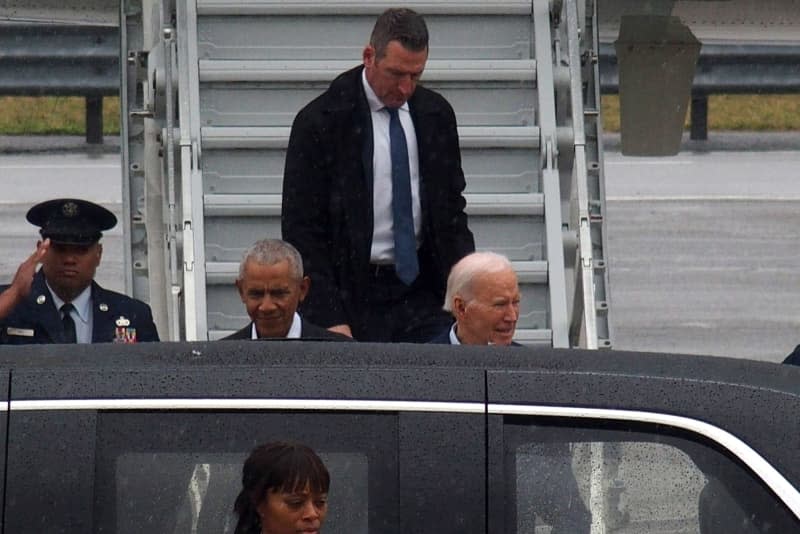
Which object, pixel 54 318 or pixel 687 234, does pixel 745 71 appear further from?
pixel 54 318

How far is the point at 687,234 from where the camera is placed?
788 inches

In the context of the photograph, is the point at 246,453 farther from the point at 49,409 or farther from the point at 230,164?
the point at 230,164

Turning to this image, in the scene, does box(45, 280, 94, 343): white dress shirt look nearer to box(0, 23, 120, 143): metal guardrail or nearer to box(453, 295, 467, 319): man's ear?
box(453, 295, 467, 319): man's ear

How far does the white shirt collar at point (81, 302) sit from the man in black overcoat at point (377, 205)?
0.87 meters

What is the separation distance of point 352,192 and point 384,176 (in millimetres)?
149

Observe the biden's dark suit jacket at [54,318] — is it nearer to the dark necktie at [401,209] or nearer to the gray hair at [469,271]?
the dark necktie at [401,209]

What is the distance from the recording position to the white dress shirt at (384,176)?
7086 mm

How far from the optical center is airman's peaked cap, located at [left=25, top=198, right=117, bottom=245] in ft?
24.1

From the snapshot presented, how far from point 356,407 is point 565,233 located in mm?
5220

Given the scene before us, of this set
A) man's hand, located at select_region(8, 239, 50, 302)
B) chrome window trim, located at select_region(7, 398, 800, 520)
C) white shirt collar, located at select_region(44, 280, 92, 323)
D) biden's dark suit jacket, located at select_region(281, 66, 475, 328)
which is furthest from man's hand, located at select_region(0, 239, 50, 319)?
chrome window trim, located at select_region(7, 398, 800, 520)

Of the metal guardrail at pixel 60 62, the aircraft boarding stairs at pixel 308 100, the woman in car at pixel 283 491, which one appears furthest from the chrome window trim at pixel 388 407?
the metal guardrail at pixel 60 62

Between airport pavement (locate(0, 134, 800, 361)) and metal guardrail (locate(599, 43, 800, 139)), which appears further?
metal guardrail (locate(599, 43, 800, 139))

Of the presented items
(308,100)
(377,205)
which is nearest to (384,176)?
(377,205)

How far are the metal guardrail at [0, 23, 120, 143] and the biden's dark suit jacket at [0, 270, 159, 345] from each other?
15.0 metres
